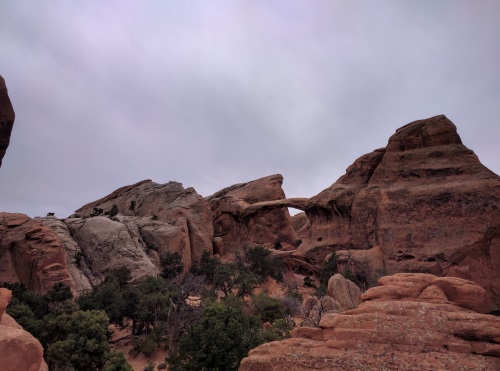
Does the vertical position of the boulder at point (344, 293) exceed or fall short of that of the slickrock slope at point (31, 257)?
it falls short

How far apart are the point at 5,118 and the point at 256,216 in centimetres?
4104

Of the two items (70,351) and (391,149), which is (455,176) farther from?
(70,351)

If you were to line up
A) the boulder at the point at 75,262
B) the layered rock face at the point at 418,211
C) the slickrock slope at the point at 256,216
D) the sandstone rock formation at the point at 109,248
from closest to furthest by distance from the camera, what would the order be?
the layered rock face at the point at 418,211 → the boulder at the point at 75,262 → the sandstone rock formation at the point at 109,248 → the slickrock slope at the point at 256,216

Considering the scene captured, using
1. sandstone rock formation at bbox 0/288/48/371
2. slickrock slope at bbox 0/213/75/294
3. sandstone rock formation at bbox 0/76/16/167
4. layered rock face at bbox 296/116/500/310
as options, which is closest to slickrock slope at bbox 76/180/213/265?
layered rock face at bbox 296/116/500/310

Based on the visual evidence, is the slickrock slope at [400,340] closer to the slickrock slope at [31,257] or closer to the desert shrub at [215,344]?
the desert shrub at [215,344]

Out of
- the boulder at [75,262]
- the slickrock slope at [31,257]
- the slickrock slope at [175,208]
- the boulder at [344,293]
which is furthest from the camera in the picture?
the slickrock slope at [175,208]

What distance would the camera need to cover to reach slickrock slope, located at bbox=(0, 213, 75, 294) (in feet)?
104

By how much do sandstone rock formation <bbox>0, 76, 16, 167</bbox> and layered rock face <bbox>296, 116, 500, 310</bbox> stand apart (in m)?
33.4

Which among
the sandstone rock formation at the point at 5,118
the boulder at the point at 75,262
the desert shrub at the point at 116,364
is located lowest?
the desert shrub at the point at 116,364

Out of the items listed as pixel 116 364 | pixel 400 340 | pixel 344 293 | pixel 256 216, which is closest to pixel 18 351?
pixel 400 340

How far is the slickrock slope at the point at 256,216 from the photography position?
56500mm

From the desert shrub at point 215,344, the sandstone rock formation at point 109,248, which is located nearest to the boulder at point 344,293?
the desert shrub at point 215,344

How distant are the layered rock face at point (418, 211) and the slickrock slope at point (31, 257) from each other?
94.8 feet

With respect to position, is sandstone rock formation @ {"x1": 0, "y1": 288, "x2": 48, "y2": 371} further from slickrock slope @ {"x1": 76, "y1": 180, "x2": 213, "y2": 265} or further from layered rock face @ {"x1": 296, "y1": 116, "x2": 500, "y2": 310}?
slickrock slope @ {"x1": 76, "y1": 180, "x2": 213, "y2": 265}
